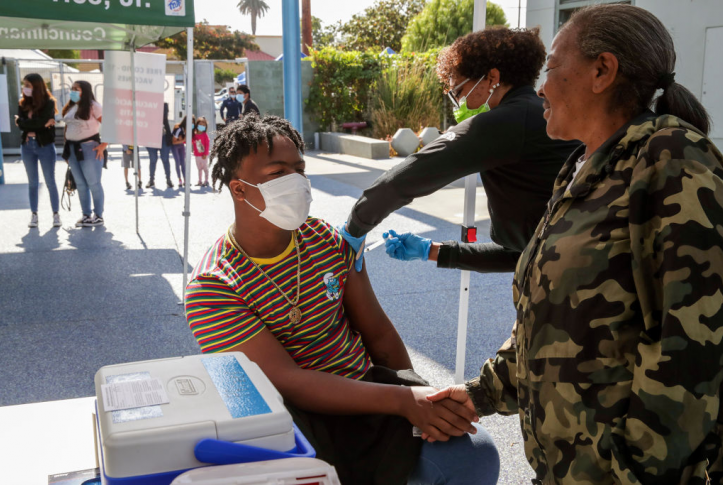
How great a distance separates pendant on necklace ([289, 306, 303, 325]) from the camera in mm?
1792

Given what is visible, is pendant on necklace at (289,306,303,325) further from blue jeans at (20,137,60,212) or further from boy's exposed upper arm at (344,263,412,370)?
blue jeans at (20,137,60,212)


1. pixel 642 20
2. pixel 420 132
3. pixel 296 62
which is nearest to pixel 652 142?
pixel 642 20

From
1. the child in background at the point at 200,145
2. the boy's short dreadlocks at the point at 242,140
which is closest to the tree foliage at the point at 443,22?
the child in background at the point at 200,145

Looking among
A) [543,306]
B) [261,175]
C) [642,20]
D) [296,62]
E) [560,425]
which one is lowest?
[560,425]

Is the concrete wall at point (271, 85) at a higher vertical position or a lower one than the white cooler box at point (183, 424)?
higher

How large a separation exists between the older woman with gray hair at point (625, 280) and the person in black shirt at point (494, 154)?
85cm

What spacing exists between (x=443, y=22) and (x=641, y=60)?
71.1 ft

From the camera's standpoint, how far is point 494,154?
7.18 feet

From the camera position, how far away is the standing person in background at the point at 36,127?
23.6ft

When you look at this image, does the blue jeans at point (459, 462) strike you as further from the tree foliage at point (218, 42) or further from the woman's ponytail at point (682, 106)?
the tree foliage at point (218, 42)

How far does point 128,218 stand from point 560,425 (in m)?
7.94

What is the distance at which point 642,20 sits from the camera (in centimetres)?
123

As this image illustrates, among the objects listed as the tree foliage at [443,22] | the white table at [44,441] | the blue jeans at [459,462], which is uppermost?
the tree foliage at [443,22]

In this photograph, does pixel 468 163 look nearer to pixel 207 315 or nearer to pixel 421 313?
pixel 207 315
